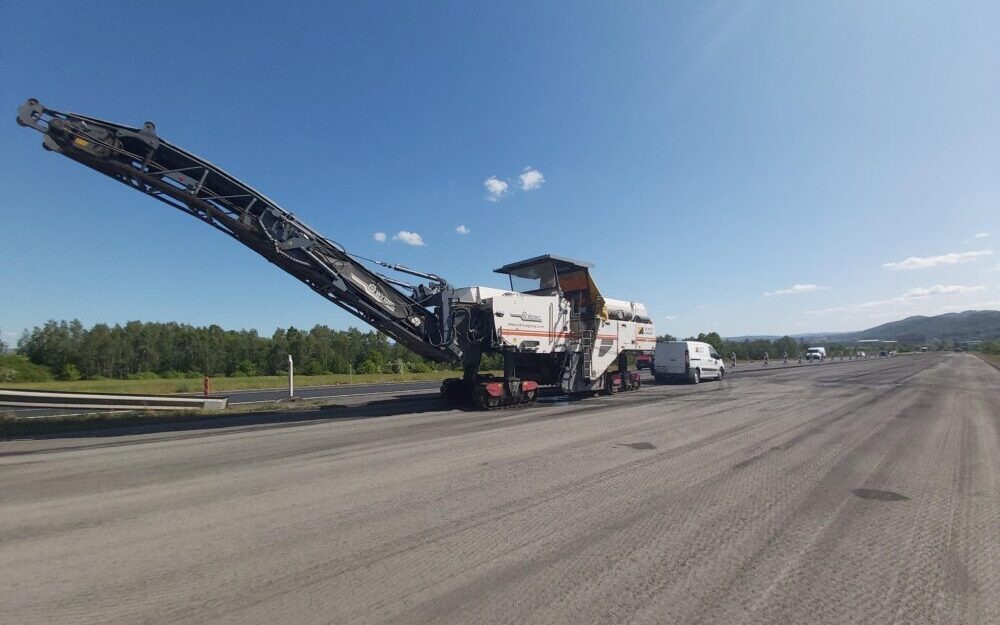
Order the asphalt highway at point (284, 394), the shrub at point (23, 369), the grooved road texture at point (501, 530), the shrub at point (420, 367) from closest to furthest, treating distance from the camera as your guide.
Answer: the grooved road texture at point (501, 530) → the asphalt highway at point (284, 394) → the shrub at point (23, 369) → the shrub at point (420, 367)

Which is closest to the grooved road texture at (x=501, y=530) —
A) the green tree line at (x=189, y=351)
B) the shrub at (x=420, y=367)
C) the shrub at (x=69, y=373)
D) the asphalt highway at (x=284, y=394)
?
the asphalt highway at (x=284, y=394)

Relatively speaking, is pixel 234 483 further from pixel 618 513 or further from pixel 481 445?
pixel 618 513

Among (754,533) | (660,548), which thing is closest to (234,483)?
(660,548)

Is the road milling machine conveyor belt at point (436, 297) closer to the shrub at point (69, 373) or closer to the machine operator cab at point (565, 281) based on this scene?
the machine operator cab at point (565, 281)

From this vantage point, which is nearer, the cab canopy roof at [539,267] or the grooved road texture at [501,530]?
the grooved road texture at [501,530]

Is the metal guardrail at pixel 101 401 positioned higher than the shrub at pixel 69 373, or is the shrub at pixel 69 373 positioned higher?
the shrub at pixel 69 373

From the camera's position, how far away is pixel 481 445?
25.7 ft

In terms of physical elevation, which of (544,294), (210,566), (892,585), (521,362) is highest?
(544,294)

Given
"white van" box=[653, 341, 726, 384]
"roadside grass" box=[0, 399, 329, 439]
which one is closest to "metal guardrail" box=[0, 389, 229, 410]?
"roadside grass" box=[0, 399, 329, 439]

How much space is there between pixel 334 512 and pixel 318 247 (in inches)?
307

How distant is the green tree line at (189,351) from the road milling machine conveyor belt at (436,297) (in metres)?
29.9

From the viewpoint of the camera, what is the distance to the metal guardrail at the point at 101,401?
10.6 metres

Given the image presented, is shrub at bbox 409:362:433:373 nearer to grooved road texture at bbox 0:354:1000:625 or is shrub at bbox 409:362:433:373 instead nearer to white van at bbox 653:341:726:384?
white van at bbox 653:341:726:384

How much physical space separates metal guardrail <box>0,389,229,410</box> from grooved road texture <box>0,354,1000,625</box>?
2.86 metres
